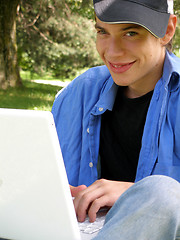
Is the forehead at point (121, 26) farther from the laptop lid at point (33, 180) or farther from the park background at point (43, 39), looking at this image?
the park background at point (43, 39)

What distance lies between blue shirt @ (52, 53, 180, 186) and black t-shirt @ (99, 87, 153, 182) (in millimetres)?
50

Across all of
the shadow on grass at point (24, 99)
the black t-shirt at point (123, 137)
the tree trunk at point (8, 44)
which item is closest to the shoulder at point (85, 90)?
the black t-shirt at point (123, 137)

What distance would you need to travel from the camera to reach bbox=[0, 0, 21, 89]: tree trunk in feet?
29.7

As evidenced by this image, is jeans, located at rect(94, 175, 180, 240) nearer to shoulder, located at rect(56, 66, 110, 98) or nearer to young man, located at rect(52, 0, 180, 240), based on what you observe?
young man, located at rect(52, 0, 180, 240)

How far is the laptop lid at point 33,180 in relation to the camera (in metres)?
1.07

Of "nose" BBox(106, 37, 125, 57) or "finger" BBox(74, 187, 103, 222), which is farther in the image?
"nose" BBox(106, 37, 125, 57)

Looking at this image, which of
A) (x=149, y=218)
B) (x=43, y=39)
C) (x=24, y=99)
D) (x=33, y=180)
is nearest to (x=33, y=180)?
(x=33, y=180)

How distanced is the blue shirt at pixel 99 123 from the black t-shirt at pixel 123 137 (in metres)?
0.05

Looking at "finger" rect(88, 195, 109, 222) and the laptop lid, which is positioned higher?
the laptop lid

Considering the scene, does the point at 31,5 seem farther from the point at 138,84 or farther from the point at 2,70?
the point at 138,84

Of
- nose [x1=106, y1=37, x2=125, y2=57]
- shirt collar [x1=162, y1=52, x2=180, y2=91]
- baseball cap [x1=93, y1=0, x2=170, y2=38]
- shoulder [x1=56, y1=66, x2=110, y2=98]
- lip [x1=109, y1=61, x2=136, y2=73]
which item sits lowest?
shoulder [x1=56, y1=66, x2=110, y2=98]

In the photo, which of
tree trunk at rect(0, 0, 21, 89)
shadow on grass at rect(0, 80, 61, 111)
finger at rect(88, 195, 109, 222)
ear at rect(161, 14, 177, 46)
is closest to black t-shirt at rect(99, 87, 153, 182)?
ear at rect(161, 14, 177, 46)

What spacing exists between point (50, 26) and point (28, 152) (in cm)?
937

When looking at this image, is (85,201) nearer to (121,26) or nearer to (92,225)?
(92,225)
